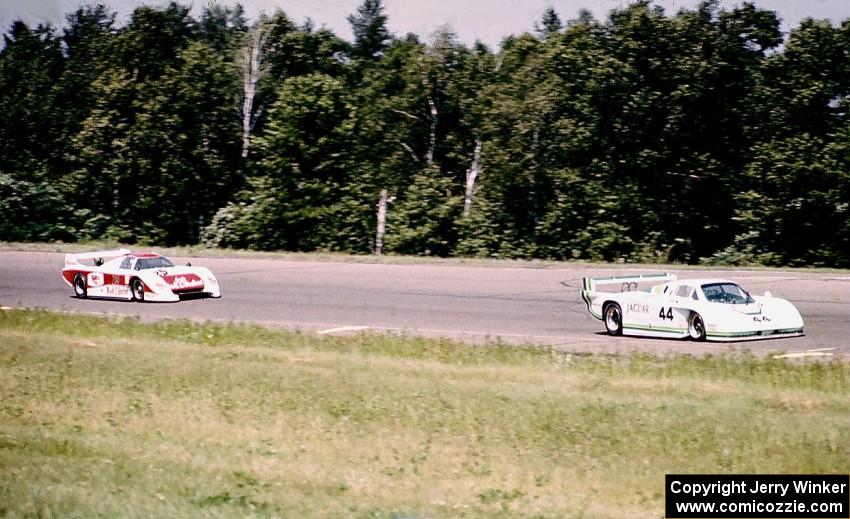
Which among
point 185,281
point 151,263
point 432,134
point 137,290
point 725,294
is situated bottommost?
point 137,290

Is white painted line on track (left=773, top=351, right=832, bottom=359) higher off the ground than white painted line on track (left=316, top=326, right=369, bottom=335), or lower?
higher

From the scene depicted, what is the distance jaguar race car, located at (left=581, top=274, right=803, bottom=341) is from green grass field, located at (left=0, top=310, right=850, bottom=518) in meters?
2.08

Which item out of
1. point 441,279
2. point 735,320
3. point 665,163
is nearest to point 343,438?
point 735,320

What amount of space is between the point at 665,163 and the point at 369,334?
27072mm

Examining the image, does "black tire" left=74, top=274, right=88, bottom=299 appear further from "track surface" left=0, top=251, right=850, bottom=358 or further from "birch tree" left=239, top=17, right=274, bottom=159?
"birch tree" left=239, top=17, right=274, bottom=159

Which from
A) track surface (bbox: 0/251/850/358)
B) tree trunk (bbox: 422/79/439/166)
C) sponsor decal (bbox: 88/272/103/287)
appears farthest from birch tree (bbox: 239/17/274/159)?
sponsor decal (bbox: 88/272/103/287)

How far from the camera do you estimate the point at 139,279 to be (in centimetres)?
2553

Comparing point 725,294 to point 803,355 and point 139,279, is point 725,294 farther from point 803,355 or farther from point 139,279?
point 139,279

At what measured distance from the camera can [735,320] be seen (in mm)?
18547

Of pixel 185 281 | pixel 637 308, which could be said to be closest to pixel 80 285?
pixel 185 281

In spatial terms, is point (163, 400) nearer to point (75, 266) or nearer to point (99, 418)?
point (99, 418)

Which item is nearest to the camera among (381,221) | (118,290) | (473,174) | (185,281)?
(185,281)

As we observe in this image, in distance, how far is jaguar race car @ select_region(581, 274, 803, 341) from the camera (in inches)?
734

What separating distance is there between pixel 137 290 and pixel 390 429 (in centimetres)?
1512
